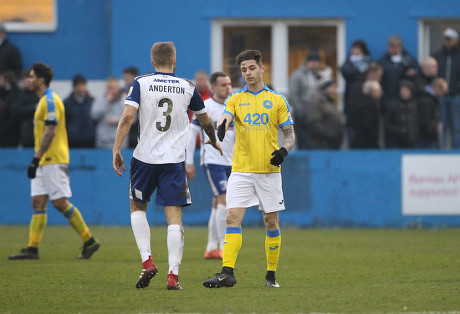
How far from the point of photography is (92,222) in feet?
55.7

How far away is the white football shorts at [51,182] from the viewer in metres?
11.8

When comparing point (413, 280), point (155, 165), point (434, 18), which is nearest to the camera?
point (155, 165)

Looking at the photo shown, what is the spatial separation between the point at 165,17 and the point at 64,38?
9.15 ft

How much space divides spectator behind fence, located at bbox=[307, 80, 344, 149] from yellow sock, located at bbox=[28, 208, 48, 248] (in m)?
6.58

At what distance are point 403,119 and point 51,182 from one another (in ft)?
24.6

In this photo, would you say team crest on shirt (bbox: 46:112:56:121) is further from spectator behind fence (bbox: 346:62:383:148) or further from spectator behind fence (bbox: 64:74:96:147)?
spectator behind fence (bbox: 346:62:383:148)

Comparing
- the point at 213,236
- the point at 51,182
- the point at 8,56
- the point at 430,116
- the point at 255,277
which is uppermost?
the point at 8,56

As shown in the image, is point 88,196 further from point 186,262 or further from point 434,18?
point 434,18

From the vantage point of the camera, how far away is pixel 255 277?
9469 mm

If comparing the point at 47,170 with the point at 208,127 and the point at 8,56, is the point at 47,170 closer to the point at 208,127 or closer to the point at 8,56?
the point at 208,127

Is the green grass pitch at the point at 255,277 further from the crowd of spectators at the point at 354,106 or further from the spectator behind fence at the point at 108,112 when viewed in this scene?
the spectator behind fence at the point at 108,112

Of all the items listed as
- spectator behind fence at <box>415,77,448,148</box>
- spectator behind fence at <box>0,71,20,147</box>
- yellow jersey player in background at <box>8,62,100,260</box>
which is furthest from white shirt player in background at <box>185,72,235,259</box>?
spectator behind fence at <box>0,71,20,147</box>

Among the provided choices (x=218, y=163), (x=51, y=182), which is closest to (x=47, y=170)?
(x=51, y=182)

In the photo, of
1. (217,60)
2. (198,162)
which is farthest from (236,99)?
(217,60)
